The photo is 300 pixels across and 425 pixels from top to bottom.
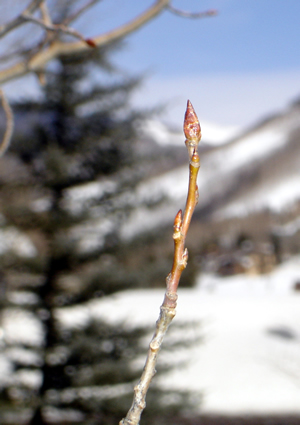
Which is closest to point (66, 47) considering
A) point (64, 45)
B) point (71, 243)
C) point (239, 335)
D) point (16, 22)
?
point (64, 45)

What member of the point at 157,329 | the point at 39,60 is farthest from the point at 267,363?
the point at 157,329

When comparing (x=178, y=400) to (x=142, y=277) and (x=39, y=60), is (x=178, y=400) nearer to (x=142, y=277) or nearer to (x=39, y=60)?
(x=142, y=277)

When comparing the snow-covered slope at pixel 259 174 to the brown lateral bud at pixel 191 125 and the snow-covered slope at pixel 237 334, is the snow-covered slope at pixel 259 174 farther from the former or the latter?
the brown lateral bud at pixel 191 125

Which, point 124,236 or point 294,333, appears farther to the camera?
point 294,333

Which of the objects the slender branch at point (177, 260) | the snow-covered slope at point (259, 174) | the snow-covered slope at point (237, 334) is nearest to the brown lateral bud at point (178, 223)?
the slender branch at point (177, 260)

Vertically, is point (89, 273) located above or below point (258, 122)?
below

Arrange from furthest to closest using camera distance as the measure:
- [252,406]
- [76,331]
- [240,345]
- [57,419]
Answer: [240,345] < [252,406] < [57,419] < [76,331]

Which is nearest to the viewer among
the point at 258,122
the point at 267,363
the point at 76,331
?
the point at 76,331
